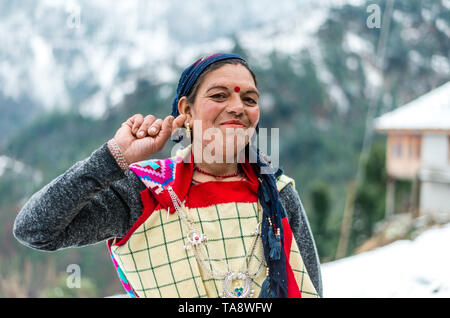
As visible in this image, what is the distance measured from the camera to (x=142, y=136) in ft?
3.05

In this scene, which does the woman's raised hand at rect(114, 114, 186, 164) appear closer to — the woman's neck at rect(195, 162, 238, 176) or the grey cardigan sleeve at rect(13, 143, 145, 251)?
the grey cardigan sleeve at rect(13, 143, 145, 251)

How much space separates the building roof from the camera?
7718mm

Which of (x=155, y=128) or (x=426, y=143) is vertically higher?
(x=155, y=128)

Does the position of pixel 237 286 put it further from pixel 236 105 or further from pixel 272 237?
pixel 236 105

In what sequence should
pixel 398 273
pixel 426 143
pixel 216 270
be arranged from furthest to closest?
pixel 426 143, pixel 398 273, pixel 216 270

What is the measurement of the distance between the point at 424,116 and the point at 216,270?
8294 millimetres

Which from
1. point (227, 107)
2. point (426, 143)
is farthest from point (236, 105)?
point (426, 143)

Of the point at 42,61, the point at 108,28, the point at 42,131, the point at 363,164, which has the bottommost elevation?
the point at 363,164

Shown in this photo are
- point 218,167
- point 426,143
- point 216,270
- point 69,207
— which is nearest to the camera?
point 69,207

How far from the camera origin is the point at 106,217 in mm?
982

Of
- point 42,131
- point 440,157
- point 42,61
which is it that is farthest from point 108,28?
point 440,157

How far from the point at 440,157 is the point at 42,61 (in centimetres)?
1097

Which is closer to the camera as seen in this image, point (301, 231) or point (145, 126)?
point (145, 126)

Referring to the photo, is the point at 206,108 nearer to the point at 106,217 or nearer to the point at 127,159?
the point at 127,159
